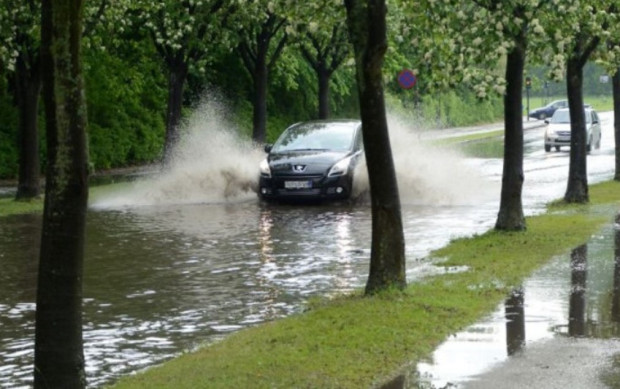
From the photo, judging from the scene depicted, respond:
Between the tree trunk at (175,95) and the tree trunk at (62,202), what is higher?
the tree trunk at (175,95)

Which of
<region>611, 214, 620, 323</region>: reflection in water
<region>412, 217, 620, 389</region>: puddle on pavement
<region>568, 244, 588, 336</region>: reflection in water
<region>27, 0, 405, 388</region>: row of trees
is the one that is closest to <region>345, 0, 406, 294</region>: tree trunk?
<region>412, 217, 620, 389</region>: puddle on pavement

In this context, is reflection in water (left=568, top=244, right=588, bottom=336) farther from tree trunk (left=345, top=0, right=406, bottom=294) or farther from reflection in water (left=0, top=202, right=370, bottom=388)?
reflection in water (left=0, top=202, right=370, bottom=388)

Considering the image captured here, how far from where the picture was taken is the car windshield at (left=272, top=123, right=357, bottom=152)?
25.3 metres

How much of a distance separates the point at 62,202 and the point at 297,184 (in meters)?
17.1

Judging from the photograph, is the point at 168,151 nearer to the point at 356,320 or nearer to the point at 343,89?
the point at 343,89

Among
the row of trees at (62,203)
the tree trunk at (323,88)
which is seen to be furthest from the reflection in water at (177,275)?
the tree trunk at (323,88)

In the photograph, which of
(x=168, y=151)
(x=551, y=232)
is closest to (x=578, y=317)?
(x=551, y=232)

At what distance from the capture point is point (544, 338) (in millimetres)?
9750

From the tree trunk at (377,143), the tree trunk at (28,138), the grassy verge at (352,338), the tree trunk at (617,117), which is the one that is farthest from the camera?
the tree trunk at (617,117)

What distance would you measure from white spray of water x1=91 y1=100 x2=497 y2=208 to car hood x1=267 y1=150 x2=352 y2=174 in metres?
0.66

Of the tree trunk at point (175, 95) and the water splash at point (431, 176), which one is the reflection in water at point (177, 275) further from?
the tree trunk at point (175, 95)

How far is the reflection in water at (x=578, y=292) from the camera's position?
1029cm

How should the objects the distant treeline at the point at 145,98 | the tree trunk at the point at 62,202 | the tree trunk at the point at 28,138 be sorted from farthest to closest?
the distant treeline at the point at 145,98 < the tree trunk at the point at 28,138 < the tree trunk at the point at 62,202

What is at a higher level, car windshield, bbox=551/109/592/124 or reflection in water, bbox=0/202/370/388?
car windshield, bbox=551/109/592/124
